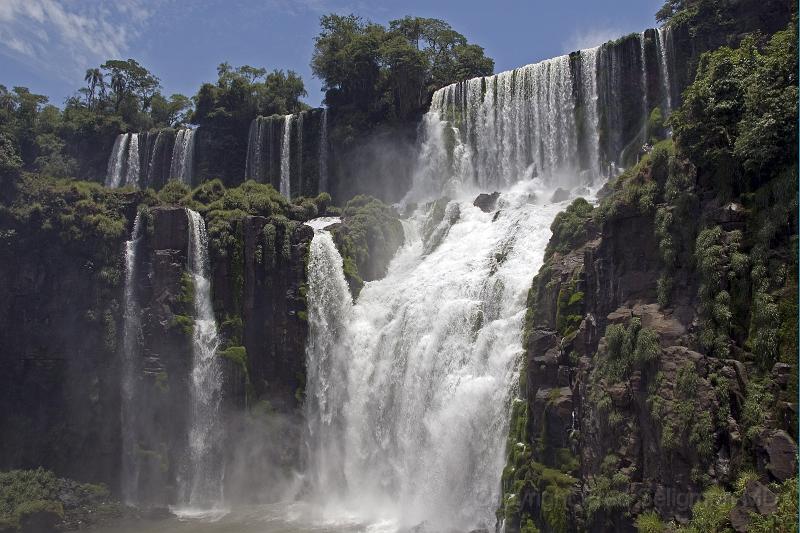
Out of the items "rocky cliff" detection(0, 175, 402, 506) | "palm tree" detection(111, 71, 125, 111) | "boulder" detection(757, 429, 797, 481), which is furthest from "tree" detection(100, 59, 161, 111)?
"boulder" detection(757, 429, 797, 481)

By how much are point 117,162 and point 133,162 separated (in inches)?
57.1

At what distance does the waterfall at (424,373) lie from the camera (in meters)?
29.1

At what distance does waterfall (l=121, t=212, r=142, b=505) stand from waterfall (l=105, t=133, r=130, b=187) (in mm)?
24290

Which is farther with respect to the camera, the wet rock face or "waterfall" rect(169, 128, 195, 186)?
"waterfall" rect(169, 128, 195, 186)

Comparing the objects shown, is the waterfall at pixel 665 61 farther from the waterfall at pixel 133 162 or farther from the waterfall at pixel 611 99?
the waterfall at pixel 133 162

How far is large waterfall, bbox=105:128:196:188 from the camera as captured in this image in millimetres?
59000

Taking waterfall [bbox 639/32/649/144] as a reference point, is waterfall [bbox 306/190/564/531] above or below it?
below

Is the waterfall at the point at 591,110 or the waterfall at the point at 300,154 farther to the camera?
the waterfall at the point at 300,154

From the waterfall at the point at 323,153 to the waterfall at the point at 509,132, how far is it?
716 centimetres

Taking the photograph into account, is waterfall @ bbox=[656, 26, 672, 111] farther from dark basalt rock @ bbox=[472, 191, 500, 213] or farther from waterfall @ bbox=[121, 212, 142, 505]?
waterfall @ bbox=[121, 212, 142, 505]

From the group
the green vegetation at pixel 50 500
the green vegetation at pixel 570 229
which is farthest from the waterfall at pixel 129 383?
the green vegetation at pixel 570 229

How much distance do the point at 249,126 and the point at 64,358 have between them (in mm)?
28339

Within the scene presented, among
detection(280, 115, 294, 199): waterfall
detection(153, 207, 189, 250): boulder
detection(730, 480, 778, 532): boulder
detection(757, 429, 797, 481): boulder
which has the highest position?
detection(280, 115, 294, 199): waterfall

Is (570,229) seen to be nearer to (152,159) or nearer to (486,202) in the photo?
(486,202)
